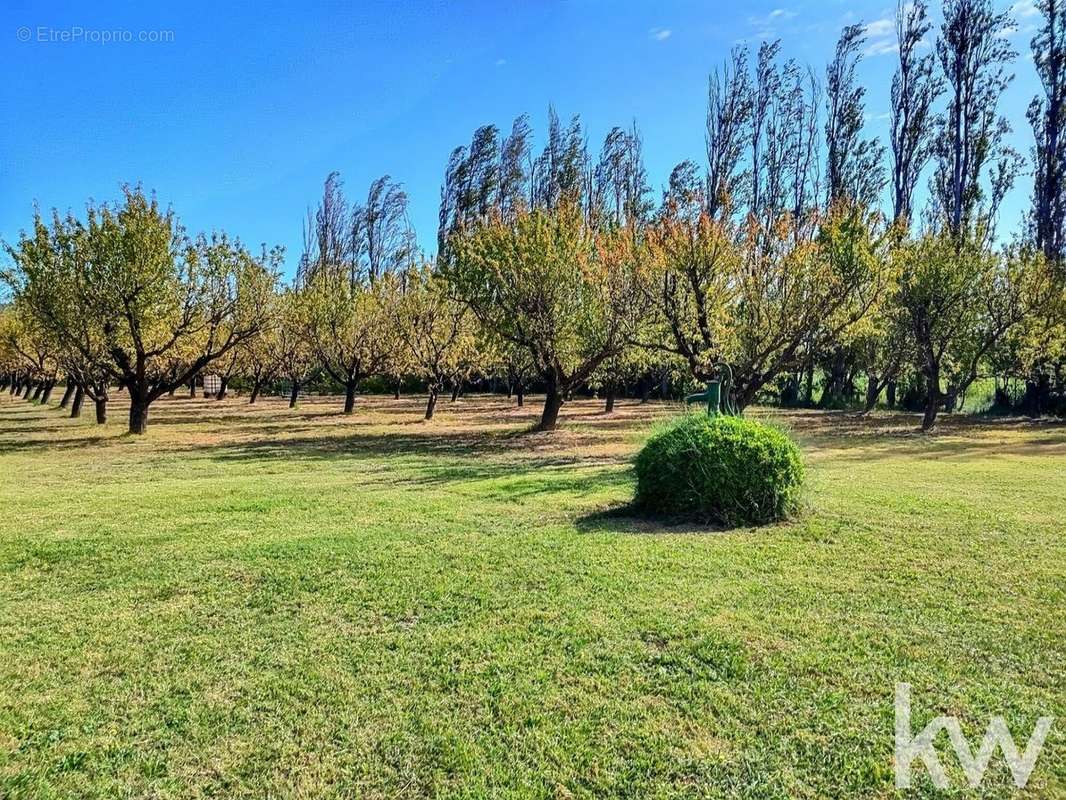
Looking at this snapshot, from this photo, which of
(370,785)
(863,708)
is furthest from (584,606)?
(370,785)

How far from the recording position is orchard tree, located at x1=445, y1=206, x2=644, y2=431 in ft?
55.2

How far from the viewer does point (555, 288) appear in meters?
17.1

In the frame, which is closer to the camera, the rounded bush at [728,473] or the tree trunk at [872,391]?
the rounded bush at [728,473]

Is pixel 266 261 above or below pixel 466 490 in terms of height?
above

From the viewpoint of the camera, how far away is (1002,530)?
625cm

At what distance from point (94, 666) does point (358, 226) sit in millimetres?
56561

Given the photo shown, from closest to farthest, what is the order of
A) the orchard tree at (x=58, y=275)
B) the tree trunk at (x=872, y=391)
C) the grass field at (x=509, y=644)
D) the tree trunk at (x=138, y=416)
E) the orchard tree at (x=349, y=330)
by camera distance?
the grass field at (x=509, y=644)
the orchard tree at (x=58, y=275)
the tree trunk at (x=138, y=416)
the orchard tree at (x=349, y=330)
the tree trunk at (x=872, y=391)

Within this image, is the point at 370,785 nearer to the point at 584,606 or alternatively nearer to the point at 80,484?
the point at 584,606

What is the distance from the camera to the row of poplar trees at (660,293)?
15.8 meters

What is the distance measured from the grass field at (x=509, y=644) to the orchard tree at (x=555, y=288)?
31.6 ft

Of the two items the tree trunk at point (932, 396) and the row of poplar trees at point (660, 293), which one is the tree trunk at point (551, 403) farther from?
the tree trunk at point (932, 396)

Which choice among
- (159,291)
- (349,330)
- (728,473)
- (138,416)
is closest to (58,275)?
(159,291)

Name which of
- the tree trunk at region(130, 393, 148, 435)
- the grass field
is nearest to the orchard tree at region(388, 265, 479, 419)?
the tree trunk at region(130, 393, 148, 435)

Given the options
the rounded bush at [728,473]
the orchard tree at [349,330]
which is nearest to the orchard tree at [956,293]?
the rounded bush at [728,473]
